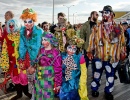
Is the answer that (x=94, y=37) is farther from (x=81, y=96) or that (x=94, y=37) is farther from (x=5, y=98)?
(x=5, y=98)

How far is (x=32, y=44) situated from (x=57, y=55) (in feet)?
2.76

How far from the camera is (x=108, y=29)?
513 cm

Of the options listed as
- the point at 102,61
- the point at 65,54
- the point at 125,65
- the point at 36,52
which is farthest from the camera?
the point at 125,65

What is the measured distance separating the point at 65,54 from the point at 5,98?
6.94 ft

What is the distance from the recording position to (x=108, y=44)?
5.15m

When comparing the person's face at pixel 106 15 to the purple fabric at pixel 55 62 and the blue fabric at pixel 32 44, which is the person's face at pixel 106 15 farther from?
the purple fabric at pixel 55 62

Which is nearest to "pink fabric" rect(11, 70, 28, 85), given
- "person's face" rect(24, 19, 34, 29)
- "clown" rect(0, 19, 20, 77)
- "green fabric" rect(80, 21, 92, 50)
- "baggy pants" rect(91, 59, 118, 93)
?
"clown" rect(0, 19, 20, 77)

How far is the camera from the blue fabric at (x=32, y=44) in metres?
4.40

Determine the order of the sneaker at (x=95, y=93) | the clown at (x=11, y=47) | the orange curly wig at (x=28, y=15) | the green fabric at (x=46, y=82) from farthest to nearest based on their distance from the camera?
1. the sneaker at (x=95, y=93)
2. the clown at (x=11, y=47)
3. the orange curly wig at (x=28, y=15)
4. the green fabric at (x=46, y=82)

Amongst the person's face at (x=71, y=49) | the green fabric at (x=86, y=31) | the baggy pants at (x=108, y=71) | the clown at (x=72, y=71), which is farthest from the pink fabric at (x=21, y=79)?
the green fabric at (x=86, y=31)

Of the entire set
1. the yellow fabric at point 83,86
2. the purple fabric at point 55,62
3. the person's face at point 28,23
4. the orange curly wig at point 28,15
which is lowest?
the yellow fabric at point 83,86

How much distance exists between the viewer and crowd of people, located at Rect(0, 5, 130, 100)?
12.3 feet

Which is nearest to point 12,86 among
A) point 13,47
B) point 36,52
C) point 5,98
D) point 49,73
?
point 5,98

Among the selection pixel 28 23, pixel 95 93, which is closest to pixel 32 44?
pixel 28 23
